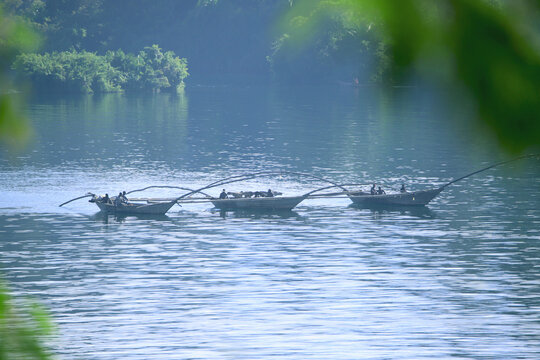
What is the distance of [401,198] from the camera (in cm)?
5419

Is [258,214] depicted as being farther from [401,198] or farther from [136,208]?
[401,198]

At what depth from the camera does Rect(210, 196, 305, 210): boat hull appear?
52562 mm

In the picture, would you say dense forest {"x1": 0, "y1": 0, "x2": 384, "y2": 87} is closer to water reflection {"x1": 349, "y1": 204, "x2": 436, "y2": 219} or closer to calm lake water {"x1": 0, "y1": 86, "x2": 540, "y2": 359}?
calm lake water {"x1": 0, "y1": 86, "x2": 540, "y2": 359}

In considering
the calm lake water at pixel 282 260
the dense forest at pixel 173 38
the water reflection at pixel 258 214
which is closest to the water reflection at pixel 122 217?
the calm lake water at pixel 282 260

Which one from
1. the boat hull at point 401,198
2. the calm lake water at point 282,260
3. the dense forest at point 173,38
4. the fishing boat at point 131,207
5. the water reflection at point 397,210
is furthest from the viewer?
the dense forest at point 173,38

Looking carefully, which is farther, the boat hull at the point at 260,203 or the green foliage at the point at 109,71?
the green foliage at the point at 109,71

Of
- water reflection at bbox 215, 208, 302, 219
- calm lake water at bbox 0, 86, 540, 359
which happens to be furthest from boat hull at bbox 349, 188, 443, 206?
water reflection at bbox 215, 208, 302, 219

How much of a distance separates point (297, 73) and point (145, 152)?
3257 inches

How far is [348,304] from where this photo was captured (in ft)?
111

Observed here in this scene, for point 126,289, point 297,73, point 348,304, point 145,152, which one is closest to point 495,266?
point 348,304

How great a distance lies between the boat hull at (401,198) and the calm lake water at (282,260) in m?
0.74

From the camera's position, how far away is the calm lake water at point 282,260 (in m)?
30.2

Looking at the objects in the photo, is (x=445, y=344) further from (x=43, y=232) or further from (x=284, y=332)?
(x=43, y=232)

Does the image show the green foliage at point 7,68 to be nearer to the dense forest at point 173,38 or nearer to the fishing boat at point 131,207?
the fishing boat at point 131,207
